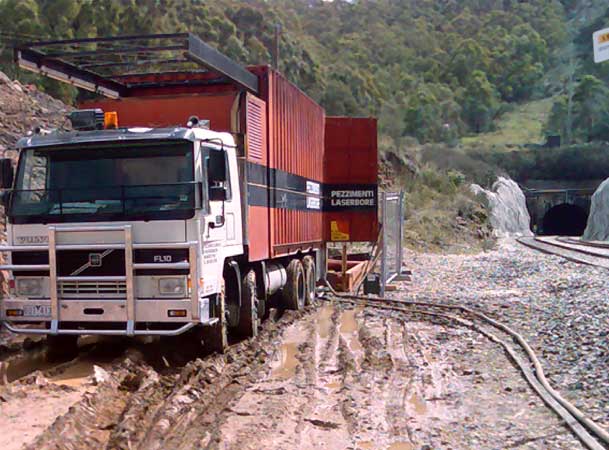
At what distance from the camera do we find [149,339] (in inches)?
390

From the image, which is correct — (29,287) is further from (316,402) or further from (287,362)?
(316,402)

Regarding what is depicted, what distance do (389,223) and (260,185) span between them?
8732 millimetres

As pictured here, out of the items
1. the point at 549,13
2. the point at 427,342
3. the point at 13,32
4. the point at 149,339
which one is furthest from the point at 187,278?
the point at 549,13

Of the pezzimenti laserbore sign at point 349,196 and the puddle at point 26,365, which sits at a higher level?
the pezzimenti laserbore sign at point 349,196

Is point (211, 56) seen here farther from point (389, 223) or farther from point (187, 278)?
point (389, 223)

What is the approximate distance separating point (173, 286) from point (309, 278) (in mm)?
7074

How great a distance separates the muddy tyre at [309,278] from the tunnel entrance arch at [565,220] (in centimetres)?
5871

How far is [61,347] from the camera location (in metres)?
8.81

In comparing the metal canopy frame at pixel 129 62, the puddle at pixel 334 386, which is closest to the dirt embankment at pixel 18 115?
the metal canopy frame at pixel 129 62

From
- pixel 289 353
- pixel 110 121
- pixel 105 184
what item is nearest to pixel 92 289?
pixel 105 184

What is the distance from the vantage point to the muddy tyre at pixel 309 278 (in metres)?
14.4

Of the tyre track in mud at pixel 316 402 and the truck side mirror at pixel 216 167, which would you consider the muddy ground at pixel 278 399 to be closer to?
the tyre track in mud at pixel 316 402

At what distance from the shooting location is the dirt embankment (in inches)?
684

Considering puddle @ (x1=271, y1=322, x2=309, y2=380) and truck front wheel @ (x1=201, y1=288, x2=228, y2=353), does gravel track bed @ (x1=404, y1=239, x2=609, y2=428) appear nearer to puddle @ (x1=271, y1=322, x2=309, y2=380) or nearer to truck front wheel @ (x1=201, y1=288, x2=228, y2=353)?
puddle @ (x1=271, y1=322, x2=309, y2=380)
